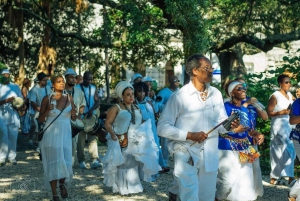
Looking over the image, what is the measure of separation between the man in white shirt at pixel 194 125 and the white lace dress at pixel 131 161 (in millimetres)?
3077

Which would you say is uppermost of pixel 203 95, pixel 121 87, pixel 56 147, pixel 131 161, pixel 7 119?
pixel 121 87

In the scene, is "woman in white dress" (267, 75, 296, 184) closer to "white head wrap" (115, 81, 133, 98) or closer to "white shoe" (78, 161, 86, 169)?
"white head wrap" (115, 81, 133, 98)

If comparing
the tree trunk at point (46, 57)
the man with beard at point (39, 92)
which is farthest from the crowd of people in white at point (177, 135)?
the tree trunk at point (46, 57)

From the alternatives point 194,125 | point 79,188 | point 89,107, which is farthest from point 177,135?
point 89,107

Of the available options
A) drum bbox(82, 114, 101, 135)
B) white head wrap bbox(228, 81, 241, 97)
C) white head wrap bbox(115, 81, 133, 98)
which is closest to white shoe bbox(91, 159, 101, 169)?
drum bbox(82, 114, 101, 135)

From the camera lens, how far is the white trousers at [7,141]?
13.8 meters

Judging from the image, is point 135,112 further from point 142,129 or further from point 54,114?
point 54,114

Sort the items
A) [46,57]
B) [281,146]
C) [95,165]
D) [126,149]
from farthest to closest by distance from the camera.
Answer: [46,57], [95,165], [281,146], [126,149]

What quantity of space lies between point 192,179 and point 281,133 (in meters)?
4.97

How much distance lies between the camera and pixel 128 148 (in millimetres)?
10078

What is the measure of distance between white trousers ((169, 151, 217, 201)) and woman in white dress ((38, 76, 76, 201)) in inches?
116

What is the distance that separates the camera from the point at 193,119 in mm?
6883

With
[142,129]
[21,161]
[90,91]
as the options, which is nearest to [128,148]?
[142,129]

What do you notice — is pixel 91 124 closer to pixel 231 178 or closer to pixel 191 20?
pixel 191 20
